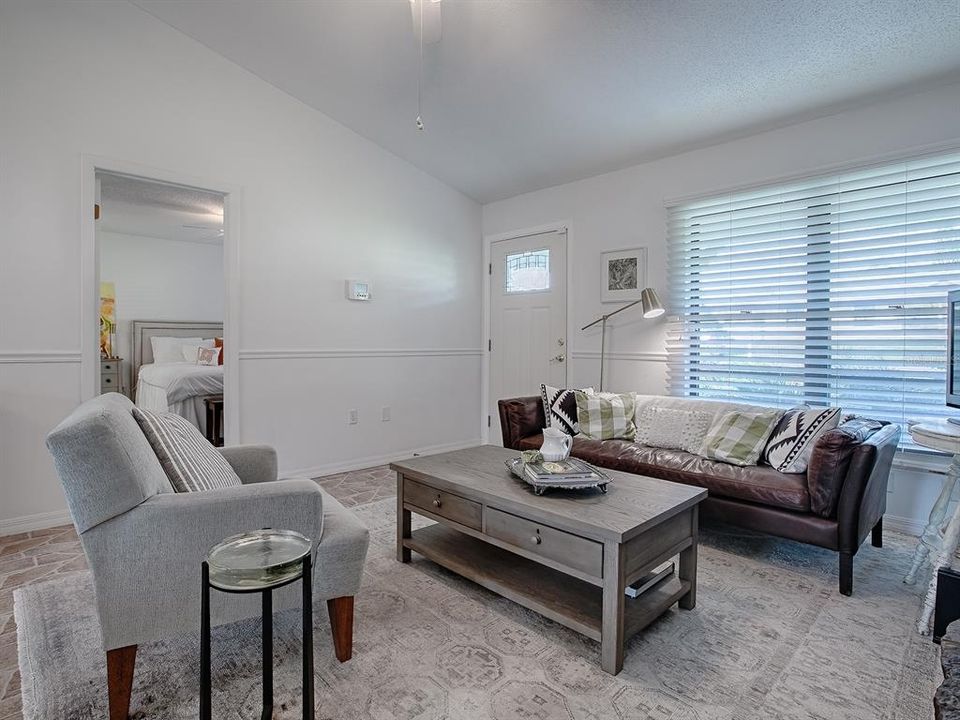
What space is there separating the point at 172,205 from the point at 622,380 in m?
4.61

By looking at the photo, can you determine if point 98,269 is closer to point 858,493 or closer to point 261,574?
point 261,574

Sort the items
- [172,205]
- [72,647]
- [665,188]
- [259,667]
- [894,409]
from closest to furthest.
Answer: [259,667]
[72,647]
[894,409]
[665,188]
[172,205]

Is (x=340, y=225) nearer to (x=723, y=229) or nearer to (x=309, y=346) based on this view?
(x=309, y=346)

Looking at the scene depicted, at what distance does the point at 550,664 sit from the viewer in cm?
173

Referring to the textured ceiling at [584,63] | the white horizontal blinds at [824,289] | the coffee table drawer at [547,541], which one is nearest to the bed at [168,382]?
the textured ceiling at [584,63]

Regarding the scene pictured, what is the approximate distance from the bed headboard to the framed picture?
5624 mm

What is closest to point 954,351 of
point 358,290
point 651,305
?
point 651,305

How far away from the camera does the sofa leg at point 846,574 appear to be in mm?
2227

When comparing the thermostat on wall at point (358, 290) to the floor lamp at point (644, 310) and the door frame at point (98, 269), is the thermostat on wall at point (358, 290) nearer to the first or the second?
the door frame at point (98, 269)

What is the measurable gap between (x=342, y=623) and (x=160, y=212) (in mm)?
5342

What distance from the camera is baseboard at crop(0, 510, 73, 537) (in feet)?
9.62

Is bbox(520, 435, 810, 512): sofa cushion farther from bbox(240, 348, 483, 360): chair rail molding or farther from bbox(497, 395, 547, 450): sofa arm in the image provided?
bbox(240, 348, 483, 360): chair rail molding

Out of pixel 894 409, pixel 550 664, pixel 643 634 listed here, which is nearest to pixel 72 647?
pixel 550 664

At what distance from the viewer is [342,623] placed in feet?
5.66
